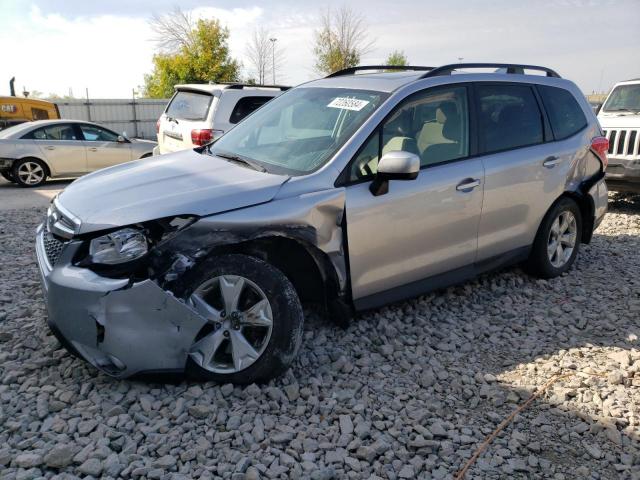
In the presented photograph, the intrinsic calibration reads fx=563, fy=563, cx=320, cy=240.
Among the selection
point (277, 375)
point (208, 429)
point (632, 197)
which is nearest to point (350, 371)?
point (277, 375)

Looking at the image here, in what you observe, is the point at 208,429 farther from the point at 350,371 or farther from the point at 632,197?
the point at 632,197

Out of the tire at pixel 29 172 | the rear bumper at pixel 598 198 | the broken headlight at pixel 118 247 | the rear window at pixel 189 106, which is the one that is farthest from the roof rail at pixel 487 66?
the tire at pixel 29 172

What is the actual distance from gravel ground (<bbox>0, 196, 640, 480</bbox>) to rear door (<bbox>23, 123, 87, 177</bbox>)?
8.65m

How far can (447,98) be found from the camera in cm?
433

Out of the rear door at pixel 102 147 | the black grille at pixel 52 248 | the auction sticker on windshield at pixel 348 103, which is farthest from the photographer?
the rear door at pixel 102 147

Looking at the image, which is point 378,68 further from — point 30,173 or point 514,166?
point 30,173

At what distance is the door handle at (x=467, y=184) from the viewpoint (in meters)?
4.16

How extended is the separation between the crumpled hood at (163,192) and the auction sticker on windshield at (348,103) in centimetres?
87

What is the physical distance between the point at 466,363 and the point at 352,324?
861 mm

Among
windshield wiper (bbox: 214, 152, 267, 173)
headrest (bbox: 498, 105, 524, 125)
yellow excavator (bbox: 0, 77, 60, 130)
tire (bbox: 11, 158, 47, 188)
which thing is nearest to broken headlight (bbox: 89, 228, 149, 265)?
windshield wiper (bbox: 214, 152, 267, 173)

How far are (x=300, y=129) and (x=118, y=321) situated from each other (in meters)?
1.99

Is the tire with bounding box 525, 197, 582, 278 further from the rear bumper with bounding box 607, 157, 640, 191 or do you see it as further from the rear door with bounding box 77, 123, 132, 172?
the rear door with bounding box 77, 123, 132, 172

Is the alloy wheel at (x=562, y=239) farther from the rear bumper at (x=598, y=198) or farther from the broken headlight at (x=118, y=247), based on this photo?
the broken headlight at (x=118, y=247)

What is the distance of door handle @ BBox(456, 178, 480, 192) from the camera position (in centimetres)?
416
